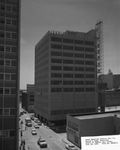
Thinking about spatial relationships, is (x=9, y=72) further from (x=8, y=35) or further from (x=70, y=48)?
(x=70, y=48)

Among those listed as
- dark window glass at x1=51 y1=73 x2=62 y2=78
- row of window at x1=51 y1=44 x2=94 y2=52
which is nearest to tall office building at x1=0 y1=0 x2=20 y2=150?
dark window glass at x1=51 y1=73 x2=62 y2=78

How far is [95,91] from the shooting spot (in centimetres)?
7300

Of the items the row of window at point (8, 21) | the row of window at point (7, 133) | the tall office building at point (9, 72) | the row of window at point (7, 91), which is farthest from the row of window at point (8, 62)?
the row of window at point (7, 133)

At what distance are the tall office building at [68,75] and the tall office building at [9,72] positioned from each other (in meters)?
38.4

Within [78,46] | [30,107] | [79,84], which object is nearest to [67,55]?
[78,46]

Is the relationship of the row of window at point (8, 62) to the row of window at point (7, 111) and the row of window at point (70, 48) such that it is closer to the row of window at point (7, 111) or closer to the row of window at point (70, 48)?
the row of window at point (7, 111)

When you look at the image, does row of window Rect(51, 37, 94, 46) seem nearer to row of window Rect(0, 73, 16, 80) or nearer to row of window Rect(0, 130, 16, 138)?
row of window Rect(0, 73, 16, 80)

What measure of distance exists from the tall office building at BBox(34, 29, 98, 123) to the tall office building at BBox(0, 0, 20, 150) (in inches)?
1511

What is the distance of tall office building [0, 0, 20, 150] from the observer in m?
25.4

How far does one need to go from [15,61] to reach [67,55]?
139 ft

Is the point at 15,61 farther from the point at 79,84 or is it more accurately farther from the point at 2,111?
the point at 79,84

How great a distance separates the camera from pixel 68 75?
2645 inches

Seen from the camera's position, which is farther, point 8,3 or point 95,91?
point 95,91

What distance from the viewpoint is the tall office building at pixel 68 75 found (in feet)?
213
